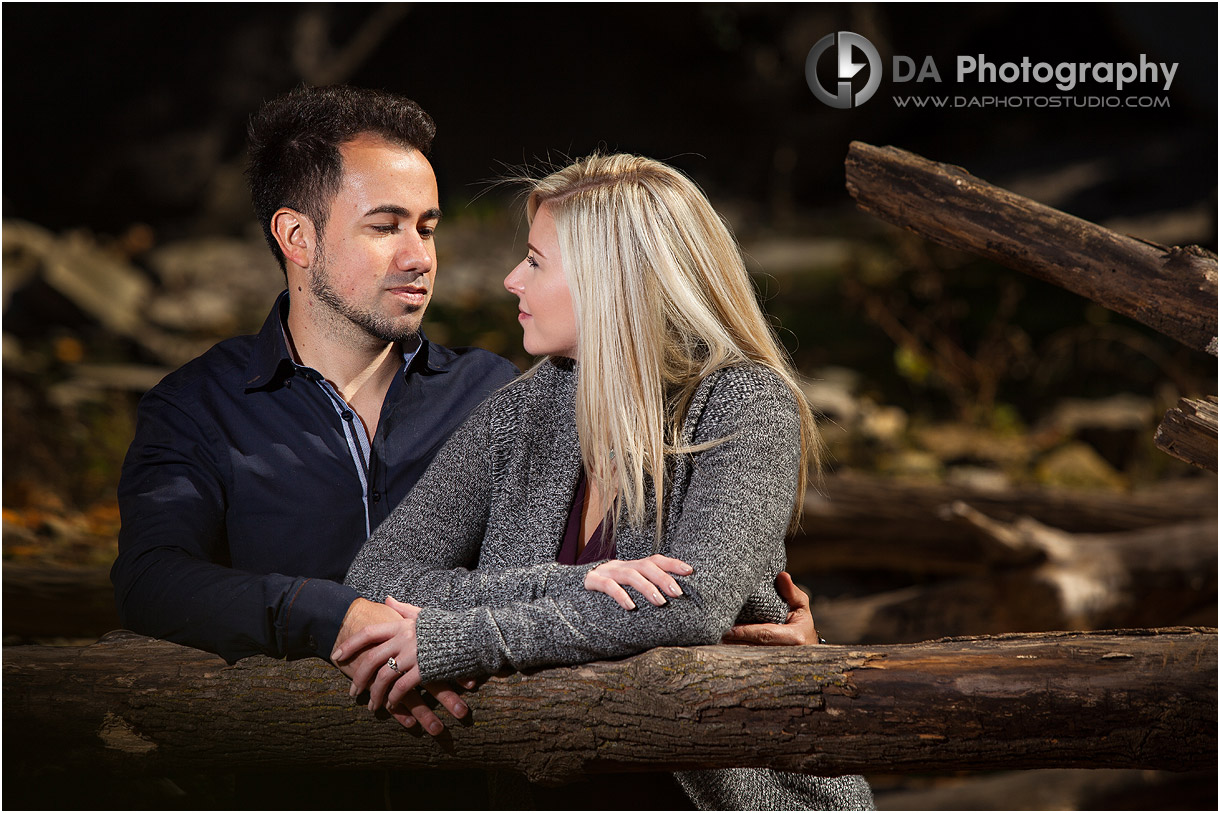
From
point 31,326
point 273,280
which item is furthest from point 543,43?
point 31,326

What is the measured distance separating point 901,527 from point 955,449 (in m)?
1.69

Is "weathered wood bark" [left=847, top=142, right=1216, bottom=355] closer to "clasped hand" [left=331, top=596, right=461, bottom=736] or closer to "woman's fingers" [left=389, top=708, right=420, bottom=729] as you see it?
"clasped hand" [left=331, top=596, right=461, bottom=736]

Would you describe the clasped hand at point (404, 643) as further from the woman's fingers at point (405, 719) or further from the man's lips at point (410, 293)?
the man's lips at point (410, 293)

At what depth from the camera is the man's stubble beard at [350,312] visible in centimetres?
241

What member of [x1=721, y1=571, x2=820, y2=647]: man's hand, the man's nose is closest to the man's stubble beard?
the man's nose

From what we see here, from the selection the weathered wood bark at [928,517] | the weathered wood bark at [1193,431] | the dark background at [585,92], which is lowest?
the weathered wood bark at [928,517]

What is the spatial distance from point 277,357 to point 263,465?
10.9 inches

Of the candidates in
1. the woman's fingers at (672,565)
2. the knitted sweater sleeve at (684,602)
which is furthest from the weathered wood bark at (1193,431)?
the woman's fingers at (672,565)

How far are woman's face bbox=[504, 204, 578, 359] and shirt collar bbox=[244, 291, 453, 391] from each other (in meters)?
0.57

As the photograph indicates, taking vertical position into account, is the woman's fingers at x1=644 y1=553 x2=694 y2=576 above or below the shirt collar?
below

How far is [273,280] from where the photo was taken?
763 cm

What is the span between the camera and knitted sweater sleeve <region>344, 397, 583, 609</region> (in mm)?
1951

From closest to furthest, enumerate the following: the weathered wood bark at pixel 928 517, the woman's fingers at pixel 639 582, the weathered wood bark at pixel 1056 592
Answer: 1. the woman's fingers at pixel 639 582
2. the weathered wood bark at pixel 1056 592
3. the weathered wood bark at pixel 928 517

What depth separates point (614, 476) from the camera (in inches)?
81.1
